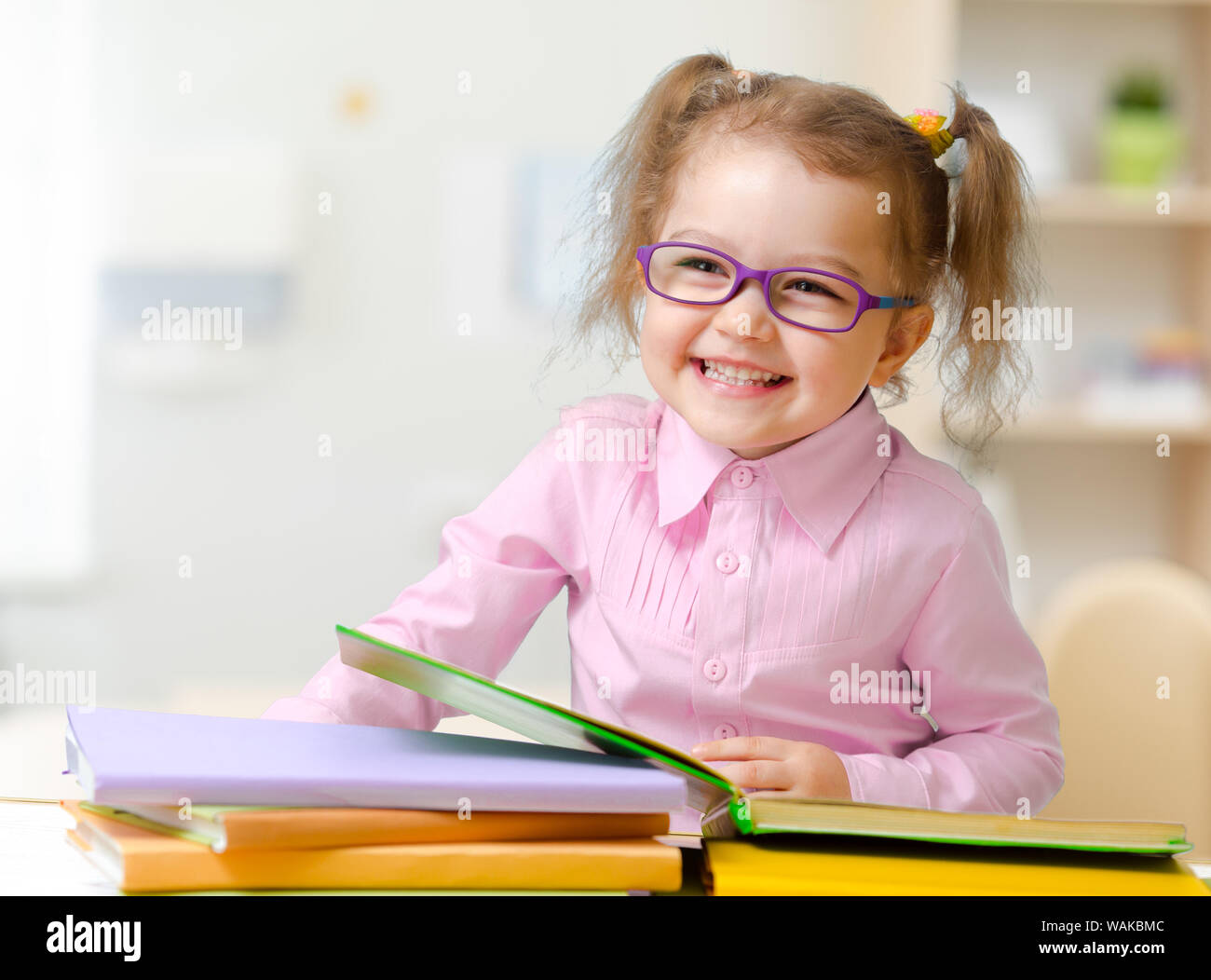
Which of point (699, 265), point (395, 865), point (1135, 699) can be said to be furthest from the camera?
point (1135, 699)

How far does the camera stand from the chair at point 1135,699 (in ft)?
5.05

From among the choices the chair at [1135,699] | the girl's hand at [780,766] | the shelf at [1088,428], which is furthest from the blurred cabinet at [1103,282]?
the girl's hand at [780,766]

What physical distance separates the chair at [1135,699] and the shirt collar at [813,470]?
81 cm

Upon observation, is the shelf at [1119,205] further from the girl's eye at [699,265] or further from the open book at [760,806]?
the open book at [760,806]

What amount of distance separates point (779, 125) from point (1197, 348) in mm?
2585

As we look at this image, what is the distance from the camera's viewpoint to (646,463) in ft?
3.05

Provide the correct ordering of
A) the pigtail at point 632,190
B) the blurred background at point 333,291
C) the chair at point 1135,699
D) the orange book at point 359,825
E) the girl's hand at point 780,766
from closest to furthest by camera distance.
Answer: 1. the orange book at point 359,825
2. the girl's hand at point 780,766
3. the pigtail at point 632,190
4. the chair at point 1135,699
5. the blurred background at point 333,291

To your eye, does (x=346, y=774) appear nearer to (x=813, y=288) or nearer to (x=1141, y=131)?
(x=813, y=288)

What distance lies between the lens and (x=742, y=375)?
797 mm

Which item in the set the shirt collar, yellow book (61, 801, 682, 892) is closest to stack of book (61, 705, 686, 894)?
yellow book (61, 801, 682, 892)

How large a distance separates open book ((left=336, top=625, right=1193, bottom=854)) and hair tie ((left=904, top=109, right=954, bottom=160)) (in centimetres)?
50

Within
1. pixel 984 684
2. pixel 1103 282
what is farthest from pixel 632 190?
pixel 1103 282

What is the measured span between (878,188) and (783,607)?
0.93ft

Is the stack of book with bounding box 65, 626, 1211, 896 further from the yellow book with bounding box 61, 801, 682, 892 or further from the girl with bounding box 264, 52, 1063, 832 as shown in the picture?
the girl with bounding box 264, 52, 1063, 832
